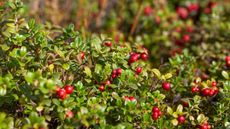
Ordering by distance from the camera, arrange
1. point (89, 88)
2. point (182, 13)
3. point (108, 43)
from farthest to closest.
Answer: point (182, 13), point (108, 43), point (89, 88)

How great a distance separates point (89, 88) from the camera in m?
2.75

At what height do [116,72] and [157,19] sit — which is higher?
[157,19]

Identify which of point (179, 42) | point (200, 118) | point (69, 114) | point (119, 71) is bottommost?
point (69, 114)

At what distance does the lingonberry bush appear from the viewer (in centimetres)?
245

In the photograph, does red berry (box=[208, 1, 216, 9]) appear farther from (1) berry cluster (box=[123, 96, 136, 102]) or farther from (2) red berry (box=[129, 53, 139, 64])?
(1) berry cluster (box=[123, 96, 136, 102])

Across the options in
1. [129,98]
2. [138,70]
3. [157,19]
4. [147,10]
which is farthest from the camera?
[147,10]

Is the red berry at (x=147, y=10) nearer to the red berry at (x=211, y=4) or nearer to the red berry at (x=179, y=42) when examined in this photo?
the red berry at (x=179, y=42)

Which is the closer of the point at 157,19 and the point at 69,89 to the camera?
the point at 69,89

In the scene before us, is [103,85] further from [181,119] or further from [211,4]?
[211,4]

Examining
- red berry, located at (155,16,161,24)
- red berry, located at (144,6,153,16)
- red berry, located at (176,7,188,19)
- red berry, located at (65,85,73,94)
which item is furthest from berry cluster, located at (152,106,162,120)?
red berry, located at (176,7,188,19)

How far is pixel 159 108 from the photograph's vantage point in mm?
2770

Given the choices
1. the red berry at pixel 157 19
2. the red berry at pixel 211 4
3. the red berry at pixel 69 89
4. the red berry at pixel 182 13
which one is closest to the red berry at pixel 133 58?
the red berry at pixel 69 89

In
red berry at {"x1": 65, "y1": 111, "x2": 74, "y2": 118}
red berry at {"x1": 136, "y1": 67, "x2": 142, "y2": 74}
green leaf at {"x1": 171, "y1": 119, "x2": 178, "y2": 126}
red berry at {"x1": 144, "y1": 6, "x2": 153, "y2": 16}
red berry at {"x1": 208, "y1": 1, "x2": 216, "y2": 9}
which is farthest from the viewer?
red berry at {"x1": 208, "y1": 1, "x2": 216, "y2": 9}

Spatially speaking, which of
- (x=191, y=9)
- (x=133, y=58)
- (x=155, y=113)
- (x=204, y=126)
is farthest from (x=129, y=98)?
(x=191, y=9)
